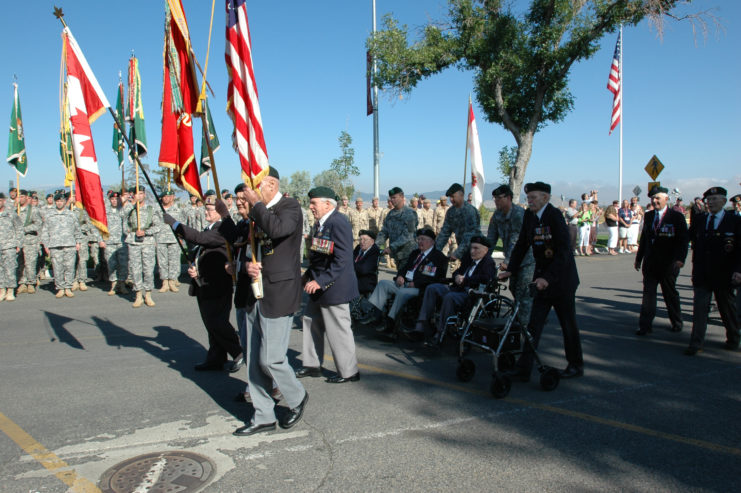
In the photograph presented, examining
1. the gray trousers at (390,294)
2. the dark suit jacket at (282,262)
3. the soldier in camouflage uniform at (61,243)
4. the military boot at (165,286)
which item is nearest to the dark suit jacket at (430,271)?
the gray trousers at (390,294)

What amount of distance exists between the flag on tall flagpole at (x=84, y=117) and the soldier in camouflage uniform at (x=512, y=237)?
15.0 feet

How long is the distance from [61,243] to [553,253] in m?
10.3

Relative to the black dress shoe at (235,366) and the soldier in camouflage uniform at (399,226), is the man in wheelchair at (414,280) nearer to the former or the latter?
the soldier in camouflage uniform at (399,226)

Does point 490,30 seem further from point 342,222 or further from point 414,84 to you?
point 342,222

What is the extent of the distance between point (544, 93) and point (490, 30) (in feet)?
9.56

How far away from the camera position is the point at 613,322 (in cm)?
846

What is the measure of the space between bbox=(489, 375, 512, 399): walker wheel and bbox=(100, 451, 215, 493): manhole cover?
8.55 ft

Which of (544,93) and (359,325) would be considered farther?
(544,93)

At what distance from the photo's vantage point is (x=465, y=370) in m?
5.39

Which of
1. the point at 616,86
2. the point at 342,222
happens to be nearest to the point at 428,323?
the point at 342,222

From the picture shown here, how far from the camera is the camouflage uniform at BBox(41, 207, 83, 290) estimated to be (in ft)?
36.2

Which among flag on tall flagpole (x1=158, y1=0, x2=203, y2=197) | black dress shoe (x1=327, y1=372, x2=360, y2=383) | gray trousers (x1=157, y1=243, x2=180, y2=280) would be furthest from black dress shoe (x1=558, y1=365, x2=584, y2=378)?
gray trousers (x1=157, y1=243, x2=180, y2=280)

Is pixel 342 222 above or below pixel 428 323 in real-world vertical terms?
above

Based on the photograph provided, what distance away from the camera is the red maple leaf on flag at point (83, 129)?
5418 millimetres
